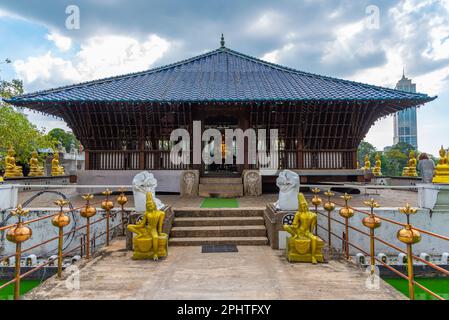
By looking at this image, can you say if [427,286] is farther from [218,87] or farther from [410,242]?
[218,87]

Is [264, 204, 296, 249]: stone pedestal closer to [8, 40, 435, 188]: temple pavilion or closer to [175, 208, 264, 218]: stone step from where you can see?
[175, 208, 264, 218]: stone step

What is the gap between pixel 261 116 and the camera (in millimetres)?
12023

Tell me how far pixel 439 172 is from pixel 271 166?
6.13 m

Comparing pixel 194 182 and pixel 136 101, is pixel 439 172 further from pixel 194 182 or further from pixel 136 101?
pixel 136 101

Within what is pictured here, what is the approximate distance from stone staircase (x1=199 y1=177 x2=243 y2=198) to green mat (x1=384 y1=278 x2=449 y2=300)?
5.96 meters

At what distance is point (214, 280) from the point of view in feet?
13.8

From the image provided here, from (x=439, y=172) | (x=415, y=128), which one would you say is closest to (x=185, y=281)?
(x=439, y=172)

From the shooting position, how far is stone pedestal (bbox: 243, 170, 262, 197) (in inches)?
437

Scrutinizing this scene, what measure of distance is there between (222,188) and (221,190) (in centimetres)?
10

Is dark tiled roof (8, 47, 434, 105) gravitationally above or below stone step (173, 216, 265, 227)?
above

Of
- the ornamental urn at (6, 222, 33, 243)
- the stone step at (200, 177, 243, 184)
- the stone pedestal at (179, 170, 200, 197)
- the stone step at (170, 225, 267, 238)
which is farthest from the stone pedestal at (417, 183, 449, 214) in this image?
the ornamental urn at (6, 222, 33, 243)

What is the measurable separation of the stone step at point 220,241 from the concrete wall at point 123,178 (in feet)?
17.9

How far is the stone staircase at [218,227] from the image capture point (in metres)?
6.40

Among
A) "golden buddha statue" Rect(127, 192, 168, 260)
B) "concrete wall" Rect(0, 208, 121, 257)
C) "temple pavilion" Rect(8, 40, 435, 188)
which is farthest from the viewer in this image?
"temple pavilion" Rect(8, 40, 435, 188)
